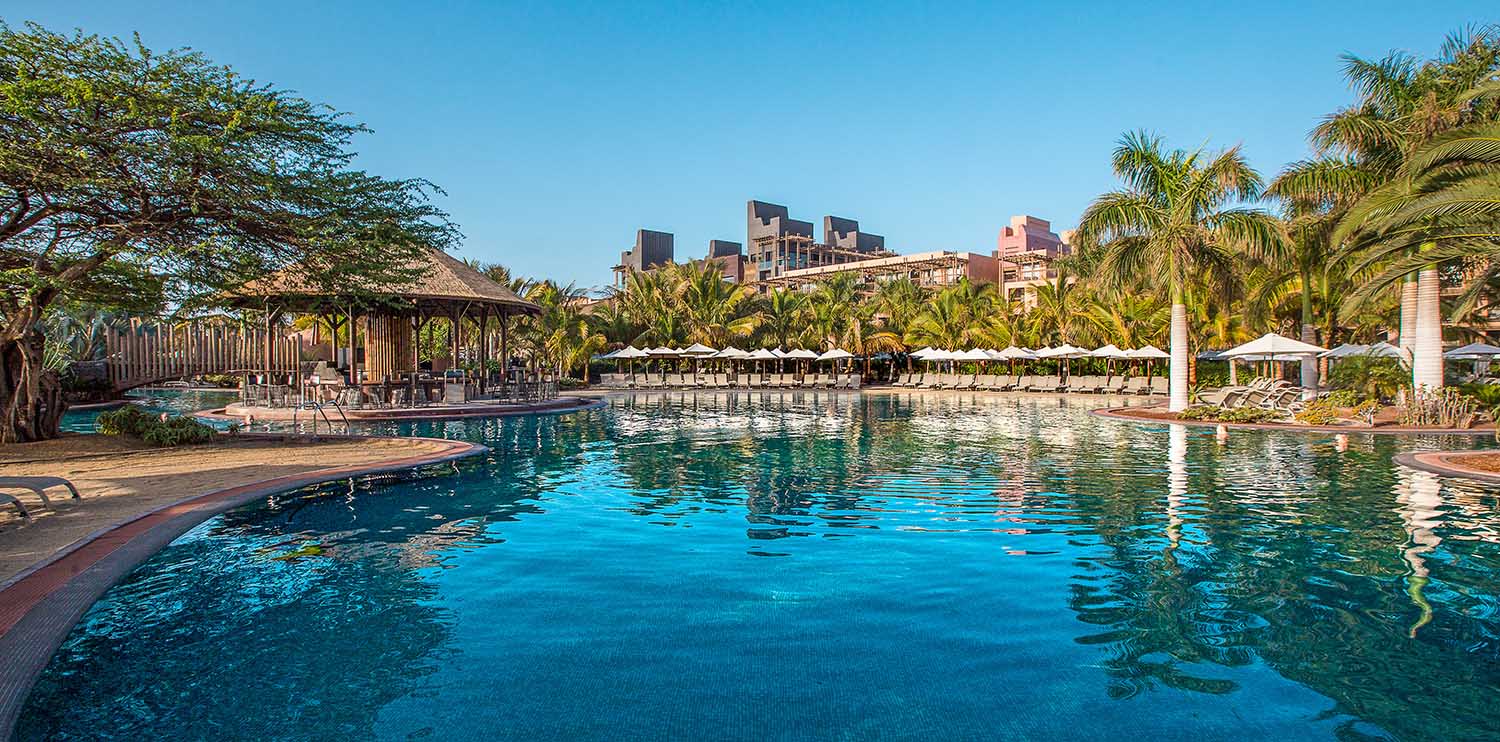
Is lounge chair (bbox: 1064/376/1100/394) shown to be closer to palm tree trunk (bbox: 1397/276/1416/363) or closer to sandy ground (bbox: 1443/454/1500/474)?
palm tree trunk (bbox: 1397/276/1416/363)

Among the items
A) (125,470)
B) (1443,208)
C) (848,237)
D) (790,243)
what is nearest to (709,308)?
(125,470)

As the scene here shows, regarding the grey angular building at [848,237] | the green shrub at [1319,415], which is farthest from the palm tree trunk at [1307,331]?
the grey angular building at [848,237]

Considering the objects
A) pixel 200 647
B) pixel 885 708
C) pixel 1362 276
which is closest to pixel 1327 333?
pixel 1362 276

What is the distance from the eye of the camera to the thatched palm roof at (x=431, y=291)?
19469 millimetres

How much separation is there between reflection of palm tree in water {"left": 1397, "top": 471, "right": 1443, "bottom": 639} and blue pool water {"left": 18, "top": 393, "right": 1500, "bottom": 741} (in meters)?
0.04

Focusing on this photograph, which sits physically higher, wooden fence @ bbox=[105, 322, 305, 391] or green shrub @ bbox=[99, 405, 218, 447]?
wooden fence @ bbox=[105, 322, 305, 391]

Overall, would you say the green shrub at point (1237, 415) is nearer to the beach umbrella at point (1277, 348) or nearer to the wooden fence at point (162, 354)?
the beach umbrella at point (1277, 348)

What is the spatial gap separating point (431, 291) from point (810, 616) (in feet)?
67.8

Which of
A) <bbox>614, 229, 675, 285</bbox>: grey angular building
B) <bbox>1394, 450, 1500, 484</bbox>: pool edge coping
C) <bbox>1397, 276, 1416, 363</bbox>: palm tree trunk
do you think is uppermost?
<bbox>614, 229, 675, 285</bbox>: grey angular building

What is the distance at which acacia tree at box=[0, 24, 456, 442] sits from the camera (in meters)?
11.4

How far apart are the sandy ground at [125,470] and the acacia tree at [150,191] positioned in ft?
6.84

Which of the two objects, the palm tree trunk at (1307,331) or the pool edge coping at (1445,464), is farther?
the palm tree trunk at (1307,331)

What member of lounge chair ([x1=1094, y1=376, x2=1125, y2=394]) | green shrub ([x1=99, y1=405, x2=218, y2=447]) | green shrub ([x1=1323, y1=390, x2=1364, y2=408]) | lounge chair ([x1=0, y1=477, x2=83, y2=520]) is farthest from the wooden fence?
lounge chair ([x1=1094, y1=376, x2=1125, y2=394])

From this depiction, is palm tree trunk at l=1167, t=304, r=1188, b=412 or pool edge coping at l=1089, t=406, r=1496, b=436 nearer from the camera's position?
pool edge coping at l=1089, t=406, r=1496, b=436
